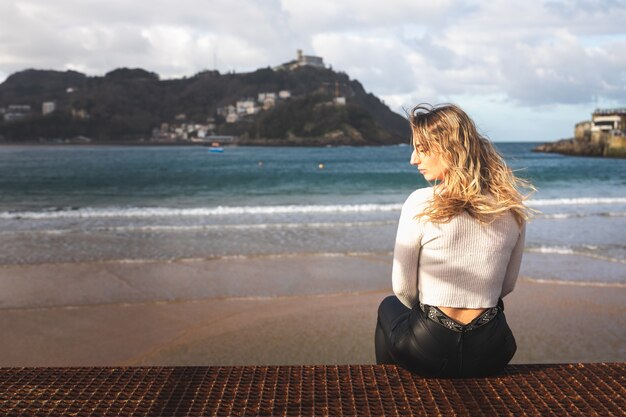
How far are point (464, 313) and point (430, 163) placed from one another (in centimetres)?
60

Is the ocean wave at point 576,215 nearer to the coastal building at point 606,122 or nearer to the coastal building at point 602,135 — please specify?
the coastal building at point 602,135

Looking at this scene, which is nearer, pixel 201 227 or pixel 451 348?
pixel 451 348

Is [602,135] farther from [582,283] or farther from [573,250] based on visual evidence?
[582,283]

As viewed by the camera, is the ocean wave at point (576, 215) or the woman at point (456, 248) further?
the ocean wave at point (576, 215)

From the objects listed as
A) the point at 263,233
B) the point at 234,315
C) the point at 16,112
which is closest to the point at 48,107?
the point at 16,112

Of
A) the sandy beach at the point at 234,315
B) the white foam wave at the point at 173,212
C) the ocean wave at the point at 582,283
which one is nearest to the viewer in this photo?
the sandy beach at the point at 234,315

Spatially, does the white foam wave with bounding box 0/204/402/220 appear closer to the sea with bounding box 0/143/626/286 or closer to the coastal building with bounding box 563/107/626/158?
the sea with bounding box 0/143/626/286

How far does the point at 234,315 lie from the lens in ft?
17.9

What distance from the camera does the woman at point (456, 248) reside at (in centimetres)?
214

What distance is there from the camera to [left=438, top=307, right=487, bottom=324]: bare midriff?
2240 mm

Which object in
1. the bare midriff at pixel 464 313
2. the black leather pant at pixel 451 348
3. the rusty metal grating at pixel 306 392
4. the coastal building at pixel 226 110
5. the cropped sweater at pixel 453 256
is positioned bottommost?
the rusty metal grating at pixel 306 392

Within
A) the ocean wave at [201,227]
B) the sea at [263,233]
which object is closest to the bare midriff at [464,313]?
the sea at [263,233]

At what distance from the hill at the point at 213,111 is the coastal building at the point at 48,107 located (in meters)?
0.25

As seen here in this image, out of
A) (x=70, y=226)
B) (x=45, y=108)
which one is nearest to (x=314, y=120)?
(x=45, y=108)
